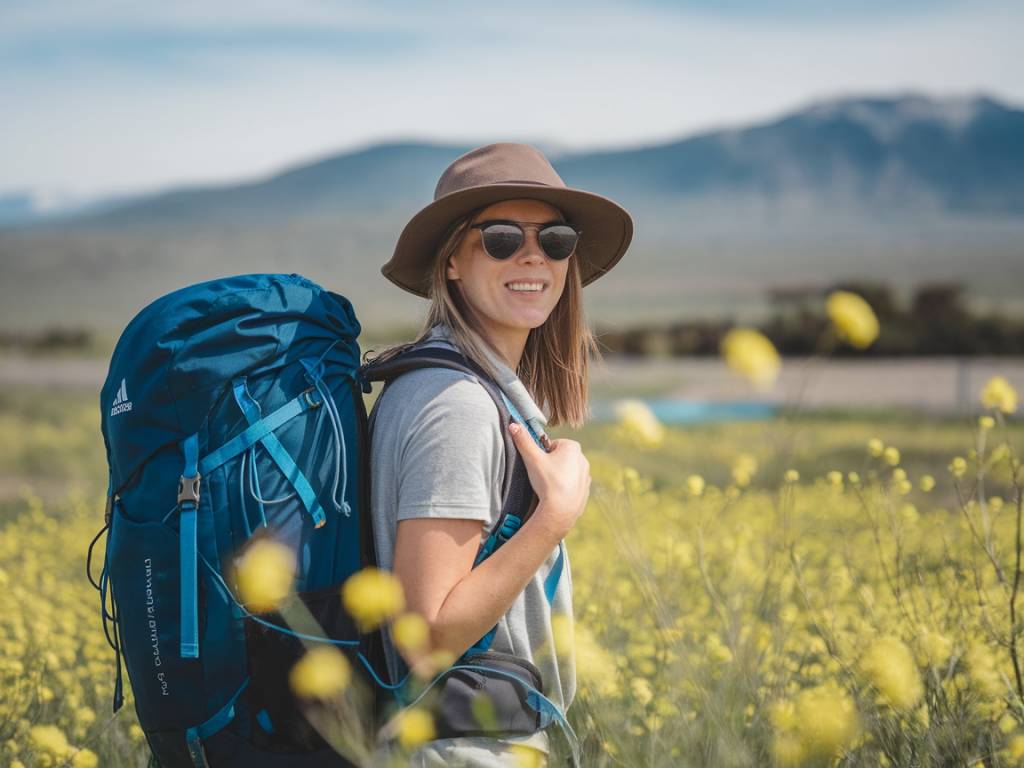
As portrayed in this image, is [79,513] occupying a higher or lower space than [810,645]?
lower

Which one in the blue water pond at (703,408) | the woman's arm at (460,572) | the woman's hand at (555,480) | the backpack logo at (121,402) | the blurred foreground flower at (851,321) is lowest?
the blue water pond at (703,408)

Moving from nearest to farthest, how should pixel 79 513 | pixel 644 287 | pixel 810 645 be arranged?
pixel 810 645
pixel 79 513
pixel 644 287

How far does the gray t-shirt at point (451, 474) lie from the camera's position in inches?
77.5

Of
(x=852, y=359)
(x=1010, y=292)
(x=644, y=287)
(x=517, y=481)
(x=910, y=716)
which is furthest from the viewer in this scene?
(x=644, y=287)

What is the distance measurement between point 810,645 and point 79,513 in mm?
5802

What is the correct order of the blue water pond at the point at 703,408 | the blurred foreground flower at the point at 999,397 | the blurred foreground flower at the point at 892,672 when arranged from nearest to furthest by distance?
1. the blurred foreground flower at the point at 892,672
2. the blurred foreground flower at the point at 999,397
3. the blue water pond at the point at 703,408

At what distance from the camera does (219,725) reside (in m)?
2.03

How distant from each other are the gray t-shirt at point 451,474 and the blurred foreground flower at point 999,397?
128cm

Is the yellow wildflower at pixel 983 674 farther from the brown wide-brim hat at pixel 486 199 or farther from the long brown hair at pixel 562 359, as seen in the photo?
the brown wide-brim hat at pixel 486 199

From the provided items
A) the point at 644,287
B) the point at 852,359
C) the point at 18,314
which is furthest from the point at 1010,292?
the point at 18,314

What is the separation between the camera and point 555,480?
6.74 feet

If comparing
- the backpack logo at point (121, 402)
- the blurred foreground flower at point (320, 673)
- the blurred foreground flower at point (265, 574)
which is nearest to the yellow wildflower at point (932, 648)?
the blurred foreground flower at point (320, 673)

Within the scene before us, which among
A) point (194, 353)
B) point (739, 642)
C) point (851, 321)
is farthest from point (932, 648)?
point (194, 353)

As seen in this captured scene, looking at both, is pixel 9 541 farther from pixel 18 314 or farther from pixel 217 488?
pixel 18 314
